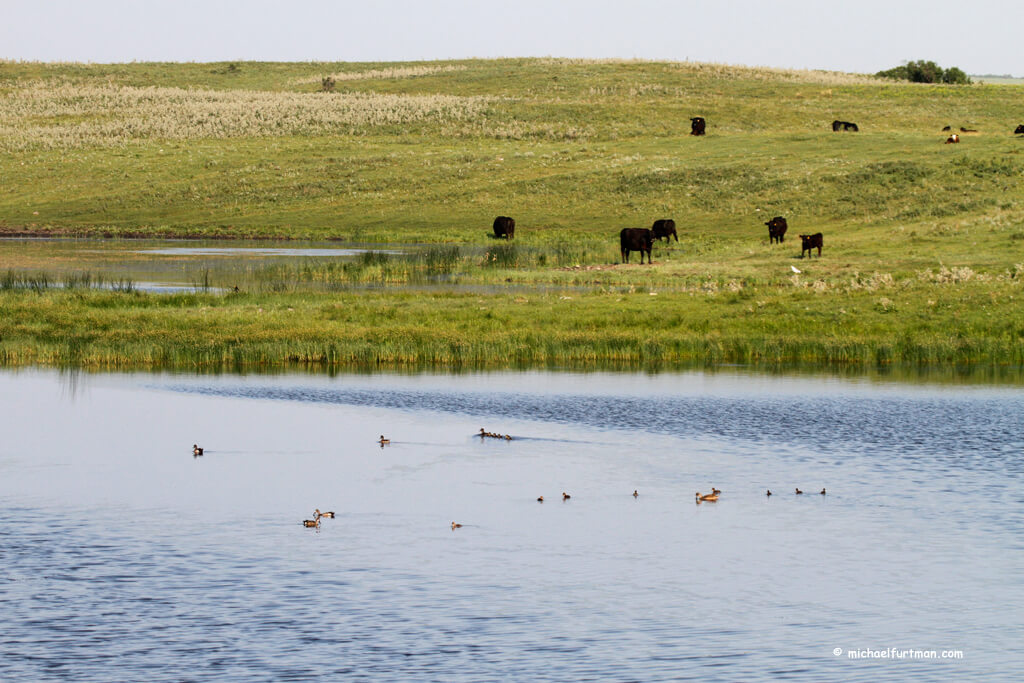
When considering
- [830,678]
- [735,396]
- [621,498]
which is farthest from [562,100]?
[830,678]

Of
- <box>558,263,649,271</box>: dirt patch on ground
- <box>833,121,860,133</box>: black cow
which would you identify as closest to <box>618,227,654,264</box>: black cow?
<box>558,263,649,271</box>: dirt patch on ground

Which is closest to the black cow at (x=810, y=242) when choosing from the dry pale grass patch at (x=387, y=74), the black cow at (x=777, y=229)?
the black cow at (x=777, y=229)

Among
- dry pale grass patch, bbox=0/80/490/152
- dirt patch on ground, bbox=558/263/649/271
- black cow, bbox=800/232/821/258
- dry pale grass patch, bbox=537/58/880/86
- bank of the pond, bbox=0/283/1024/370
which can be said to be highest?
dry pale grass patch, bbox=537/58/880/86

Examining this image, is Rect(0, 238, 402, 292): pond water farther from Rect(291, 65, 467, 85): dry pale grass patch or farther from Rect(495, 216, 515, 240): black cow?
Rect(291, 65, 467, 85): dry pale grass patch

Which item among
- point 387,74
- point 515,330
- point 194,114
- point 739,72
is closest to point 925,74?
point 739,72

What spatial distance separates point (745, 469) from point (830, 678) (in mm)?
8623

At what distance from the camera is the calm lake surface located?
12914 millimetres

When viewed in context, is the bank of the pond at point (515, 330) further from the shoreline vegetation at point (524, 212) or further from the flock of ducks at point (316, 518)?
the flock of ducks at point (316, 518)

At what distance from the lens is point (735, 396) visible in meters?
27.1

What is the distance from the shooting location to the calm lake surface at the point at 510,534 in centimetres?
1291

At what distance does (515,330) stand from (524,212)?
37703 millimetres

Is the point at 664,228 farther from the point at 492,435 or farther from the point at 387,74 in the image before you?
the point at 387,74

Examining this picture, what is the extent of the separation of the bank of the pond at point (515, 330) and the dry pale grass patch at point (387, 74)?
Result: 11089cm

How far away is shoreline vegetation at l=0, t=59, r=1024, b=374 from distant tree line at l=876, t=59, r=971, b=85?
1995 cm
